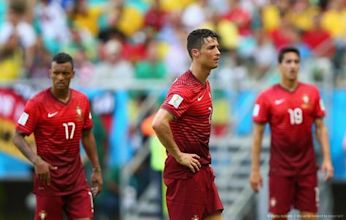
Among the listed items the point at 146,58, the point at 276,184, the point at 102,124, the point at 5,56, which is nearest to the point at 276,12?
the point at 146,58

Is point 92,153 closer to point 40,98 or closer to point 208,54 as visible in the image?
point 40,98

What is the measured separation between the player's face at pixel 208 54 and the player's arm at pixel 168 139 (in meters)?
0.70

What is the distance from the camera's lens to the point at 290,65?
12.4 meters

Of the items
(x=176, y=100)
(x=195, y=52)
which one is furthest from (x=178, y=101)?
(x=195, y=52)

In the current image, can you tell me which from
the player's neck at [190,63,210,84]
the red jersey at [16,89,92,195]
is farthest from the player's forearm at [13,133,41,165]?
the player's neck at [190,63,210,84]

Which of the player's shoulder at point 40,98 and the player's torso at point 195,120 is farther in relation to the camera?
the player's shoulder at point 40,98

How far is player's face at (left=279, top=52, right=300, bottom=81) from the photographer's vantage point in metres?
12.4

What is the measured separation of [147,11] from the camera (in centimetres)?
2012

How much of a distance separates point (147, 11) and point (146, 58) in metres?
2.01

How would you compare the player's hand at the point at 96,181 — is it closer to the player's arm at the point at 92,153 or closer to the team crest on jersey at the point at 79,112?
the player's arm at the point at 92,153

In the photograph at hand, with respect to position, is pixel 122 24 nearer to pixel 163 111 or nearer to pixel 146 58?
pixel 146 58

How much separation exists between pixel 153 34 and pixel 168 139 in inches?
387

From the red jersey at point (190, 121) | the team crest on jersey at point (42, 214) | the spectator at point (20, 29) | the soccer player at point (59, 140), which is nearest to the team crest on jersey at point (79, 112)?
the soccer player at point (59, 140)

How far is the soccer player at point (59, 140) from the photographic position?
36.7 ft
